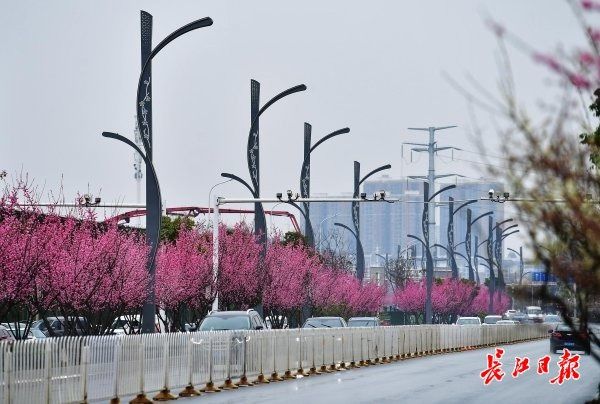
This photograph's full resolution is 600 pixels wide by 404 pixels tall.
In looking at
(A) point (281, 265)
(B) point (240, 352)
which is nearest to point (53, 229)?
(B) point (240, 352)

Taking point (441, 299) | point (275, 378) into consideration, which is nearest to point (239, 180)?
point (275, 378)

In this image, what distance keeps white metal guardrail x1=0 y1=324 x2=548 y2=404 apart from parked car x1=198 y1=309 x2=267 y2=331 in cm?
164

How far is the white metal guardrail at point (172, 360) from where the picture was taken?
2400cm

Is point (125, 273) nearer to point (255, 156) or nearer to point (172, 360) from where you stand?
point (172, 360)

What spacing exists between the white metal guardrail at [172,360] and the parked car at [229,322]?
1643mm

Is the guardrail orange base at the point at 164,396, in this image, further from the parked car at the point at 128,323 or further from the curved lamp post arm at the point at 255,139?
the curved lamp post arm at the point at 255,139

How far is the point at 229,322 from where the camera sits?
42.2 meters

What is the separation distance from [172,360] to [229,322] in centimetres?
1101

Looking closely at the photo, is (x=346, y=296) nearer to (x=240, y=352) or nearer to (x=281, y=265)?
(x=281, y=265)

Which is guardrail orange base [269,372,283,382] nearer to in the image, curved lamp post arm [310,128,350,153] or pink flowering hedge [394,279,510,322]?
curved lamp post arm [310,128,350,153]

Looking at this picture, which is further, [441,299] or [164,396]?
[441,299]

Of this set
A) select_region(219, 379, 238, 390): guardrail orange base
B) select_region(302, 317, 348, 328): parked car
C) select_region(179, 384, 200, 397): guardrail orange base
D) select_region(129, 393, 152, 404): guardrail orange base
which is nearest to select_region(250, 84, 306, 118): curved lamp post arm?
select_region(302, 317, 348, 328): parked car

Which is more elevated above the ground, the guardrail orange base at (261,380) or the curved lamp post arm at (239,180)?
the curved lamp post arm at (239,180)

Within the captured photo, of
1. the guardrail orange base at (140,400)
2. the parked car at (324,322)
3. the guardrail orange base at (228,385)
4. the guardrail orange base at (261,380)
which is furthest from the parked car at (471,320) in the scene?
the guardrail orange base at (140,400)
